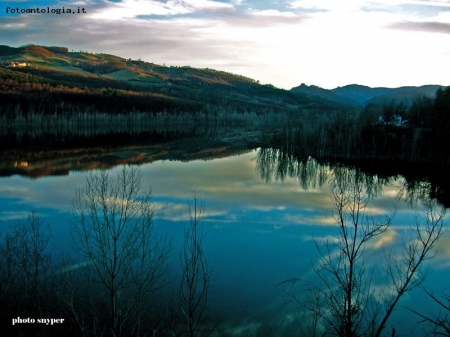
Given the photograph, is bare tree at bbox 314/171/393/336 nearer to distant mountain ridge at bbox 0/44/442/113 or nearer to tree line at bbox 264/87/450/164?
tree line at bbox 264/87/450/164

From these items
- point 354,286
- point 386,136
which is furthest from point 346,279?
point 386,136

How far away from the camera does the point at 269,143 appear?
32.0 m

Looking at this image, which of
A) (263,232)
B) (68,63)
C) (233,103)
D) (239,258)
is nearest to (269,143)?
(263,232)

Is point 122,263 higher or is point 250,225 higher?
point 122,263

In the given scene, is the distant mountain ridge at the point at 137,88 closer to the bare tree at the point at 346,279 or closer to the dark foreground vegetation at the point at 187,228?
the dark foreground vegetation at the point at 187,228

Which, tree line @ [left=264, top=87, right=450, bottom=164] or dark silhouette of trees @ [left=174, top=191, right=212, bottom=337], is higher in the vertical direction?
tree line @ [left=264, top=87, right=450, bottom=164]

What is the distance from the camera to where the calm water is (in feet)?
22.6

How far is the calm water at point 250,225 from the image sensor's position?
22.6ft

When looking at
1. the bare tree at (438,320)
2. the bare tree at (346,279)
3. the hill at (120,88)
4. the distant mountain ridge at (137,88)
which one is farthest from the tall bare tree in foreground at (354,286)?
the hill at (120,88)

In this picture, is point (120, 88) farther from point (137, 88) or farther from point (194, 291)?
point (194, 291)

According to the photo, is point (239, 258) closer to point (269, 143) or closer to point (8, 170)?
point (8, 170)

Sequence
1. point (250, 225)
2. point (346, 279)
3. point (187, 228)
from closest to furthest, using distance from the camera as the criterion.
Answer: point (346, 279)
point (187, 228)
point (250, 225)

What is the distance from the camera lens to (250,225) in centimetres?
1173

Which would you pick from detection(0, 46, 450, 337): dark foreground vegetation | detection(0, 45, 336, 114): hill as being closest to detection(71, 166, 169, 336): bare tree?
detection(0, 46, 450, 337): dark foreground vegetation
